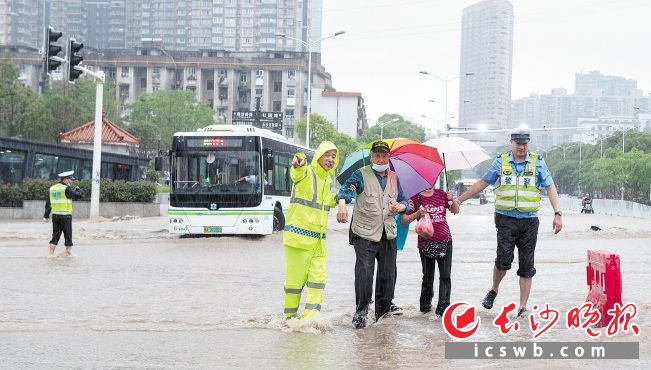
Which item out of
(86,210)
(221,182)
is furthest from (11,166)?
(221,182)

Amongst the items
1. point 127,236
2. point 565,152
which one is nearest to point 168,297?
point 127,236

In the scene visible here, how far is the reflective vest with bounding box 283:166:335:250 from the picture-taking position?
32.9ft

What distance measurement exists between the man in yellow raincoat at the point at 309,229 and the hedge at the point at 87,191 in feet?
93.8

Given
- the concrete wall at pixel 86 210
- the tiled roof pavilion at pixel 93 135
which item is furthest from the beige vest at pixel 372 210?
the tiled roof pavilion at pixel 93 135

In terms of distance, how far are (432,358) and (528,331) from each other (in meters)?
1.75

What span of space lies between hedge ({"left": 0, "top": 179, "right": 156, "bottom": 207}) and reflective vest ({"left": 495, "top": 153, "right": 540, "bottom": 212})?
28.8 m

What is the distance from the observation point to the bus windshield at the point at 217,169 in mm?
25531

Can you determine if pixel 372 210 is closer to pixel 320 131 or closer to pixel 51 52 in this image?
pixel 51 52

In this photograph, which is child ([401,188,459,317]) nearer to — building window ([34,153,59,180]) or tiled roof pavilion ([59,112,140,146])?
building window ([34,153,59,180])

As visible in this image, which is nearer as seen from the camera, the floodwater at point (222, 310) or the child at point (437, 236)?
the floodwater at point (222, 310)

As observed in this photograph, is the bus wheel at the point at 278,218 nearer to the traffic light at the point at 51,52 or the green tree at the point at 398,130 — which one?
the traffic light at the point at 51,52

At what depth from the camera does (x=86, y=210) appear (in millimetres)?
41031

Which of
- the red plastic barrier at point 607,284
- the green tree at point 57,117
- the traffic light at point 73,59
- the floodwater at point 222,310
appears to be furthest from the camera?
the green tree at point 57,117

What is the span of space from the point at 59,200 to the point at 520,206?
36.2 ft
